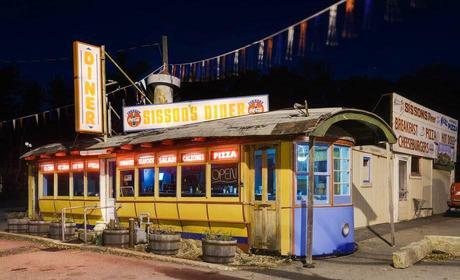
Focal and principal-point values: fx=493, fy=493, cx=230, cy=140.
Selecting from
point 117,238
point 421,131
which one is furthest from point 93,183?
point 421,131

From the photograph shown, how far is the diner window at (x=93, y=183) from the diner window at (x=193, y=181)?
4.92 m

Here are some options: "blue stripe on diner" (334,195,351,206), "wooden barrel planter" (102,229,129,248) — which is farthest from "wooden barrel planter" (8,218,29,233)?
"blue stripe on diner" (334,195,351,206)

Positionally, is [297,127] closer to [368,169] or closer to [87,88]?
[368,169]

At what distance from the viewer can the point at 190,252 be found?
12328 mm

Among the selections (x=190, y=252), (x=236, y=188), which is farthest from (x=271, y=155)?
(x=190, y=252)

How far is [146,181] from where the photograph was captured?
1498 centimetres

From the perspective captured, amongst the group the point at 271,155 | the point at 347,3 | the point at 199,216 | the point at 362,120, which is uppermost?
the point at 347,3

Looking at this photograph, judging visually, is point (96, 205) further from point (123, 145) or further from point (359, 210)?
point (359, 210)

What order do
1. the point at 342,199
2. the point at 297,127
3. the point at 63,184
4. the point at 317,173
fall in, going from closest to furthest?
1. the point at 297,127
2. the point at 317,173
3. the point at 342,199
4. the point at 63,184

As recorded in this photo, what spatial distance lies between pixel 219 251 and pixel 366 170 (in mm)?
8444

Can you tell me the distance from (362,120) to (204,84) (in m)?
35.0

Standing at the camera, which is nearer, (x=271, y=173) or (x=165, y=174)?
(x=271, y=173)

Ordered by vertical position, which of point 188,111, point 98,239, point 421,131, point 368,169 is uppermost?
point 188,111

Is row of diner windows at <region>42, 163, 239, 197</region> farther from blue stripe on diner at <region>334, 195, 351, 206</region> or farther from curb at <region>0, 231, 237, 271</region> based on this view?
blue stripe on diner at <region>334, 195, 351, 206</region>
